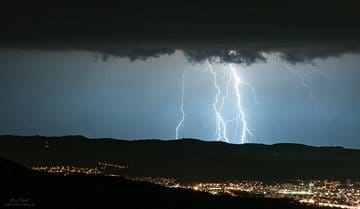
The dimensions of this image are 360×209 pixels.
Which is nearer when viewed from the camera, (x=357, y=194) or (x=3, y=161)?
(x=3, y=161)

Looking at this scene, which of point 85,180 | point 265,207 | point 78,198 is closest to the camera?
point 78,198

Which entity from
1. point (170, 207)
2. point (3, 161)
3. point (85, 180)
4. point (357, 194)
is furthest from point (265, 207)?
point (357, 194)

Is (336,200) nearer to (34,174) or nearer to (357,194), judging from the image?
(357,194)

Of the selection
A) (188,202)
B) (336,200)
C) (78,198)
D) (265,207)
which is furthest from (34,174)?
(336,200)

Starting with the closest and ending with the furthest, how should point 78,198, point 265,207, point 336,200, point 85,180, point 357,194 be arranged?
1. point 78,198
2. point 265,207
3. point 85,180
4. point 336,200
5. point 357,194

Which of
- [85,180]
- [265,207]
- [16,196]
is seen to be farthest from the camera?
[85,180]

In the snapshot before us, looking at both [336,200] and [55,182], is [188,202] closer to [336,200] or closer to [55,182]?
[55,182]
